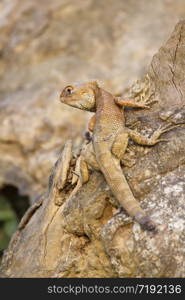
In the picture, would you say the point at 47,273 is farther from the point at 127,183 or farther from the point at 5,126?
the point at 5,126

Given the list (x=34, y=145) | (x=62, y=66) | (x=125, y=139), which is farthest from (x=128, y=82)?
(x=125, y=139)

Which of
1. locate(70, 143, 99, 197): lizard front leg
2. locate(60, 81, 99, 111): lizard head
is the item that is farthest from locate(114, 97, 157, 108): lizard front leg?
locate(70, 143, 99, 197): lizard front leg

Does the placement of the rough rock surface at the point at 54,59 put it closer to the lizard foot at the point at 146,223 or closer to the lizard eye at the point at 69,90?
the lizard eye at the point at 69,90

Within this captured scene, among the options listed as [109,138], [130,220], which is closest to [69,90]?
[109,138]

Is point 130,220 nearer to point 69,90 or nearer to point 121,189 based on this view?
point 121,189

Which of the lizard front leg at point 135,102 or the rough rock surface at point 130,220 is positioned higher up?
the lizard front leg at point 135,102

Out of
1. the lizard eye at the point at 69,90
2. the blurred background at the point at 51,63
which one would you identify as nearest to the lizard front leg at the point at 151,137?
the lizard eye at the point at 69,90
